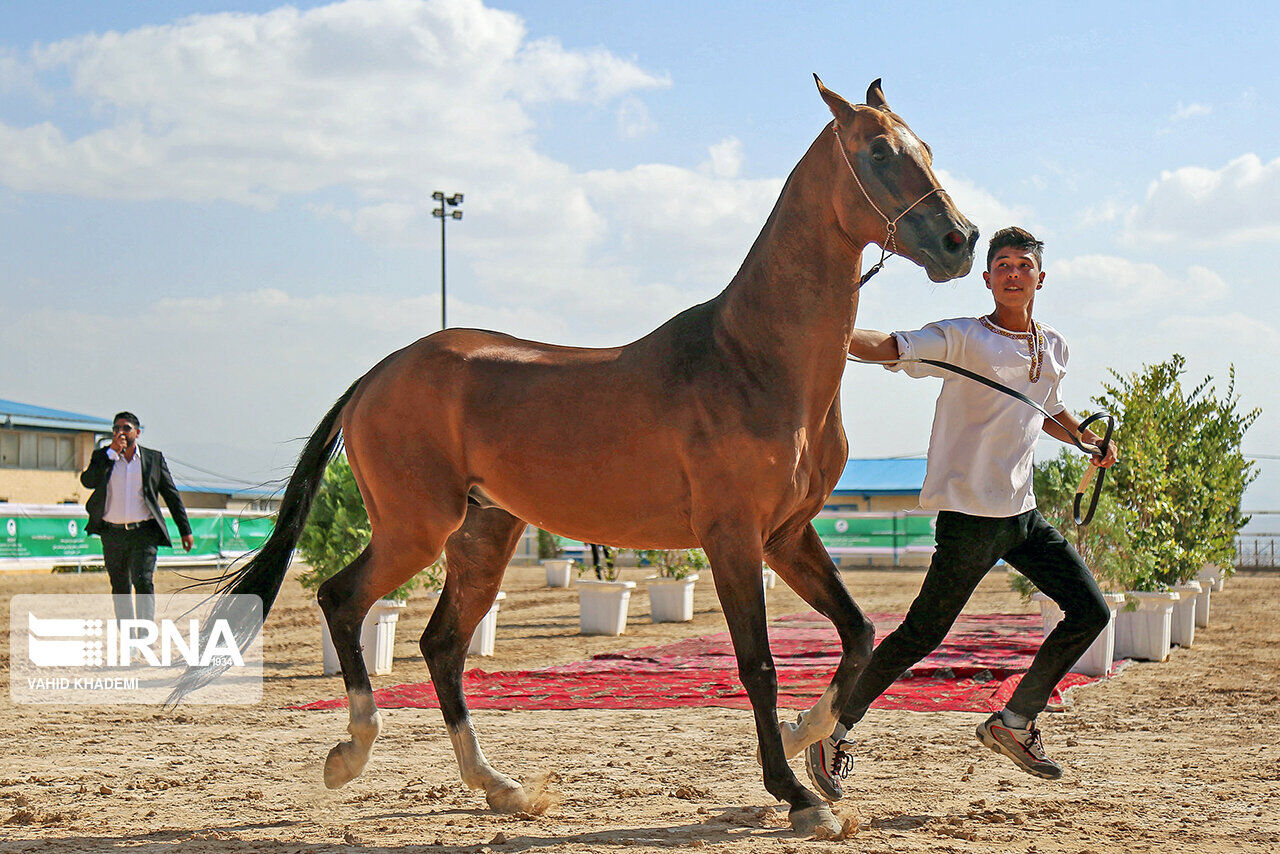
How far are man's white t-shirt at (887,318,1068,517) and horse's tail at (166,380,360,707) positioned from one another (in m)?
2.47

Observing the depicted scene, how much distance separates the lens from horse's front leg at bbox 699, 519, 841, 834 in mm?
3854

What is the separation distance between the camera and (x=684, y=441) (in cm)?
402

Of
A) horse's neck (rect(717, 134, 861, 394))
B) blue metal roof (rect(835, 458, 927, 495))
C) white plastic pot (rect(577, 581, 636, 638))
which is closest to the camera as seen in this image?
horse's neck (rect(717, 134, 861, 394))

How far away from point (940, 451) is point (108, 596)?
47.6 feet

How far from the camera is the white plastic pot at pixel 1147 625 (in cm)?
980

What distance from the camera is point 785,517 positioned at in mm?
3986

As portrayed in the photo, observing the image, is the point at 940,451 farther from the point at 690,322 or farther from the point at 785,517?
the point at 690,322

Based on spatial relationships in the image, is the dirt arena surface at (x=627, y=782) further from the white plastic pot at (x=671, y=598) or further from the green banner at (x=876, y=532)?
the green banner at (x=876, y=532)

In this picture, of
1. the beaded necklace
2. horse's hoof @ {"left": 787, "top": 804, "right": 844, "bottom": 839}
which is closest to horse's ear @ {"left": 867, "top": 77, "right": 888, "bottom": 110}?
the beaded necklace

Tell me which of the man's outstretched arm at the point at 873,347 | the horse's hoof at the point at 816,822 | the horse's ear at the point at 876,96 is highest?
the horse's ear at the point at 876,96

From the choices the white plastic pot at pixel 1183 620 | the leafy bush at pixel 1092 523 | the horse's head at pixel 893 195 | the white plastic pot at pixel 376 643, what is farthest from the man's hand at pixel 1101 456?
the white plastic pot at pixel 1183 620

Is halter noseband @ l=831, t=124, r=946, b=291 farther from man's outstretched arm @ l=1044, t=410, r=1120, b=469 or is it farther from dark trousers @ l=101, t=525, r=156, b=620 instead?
dark trousers @ l=101, t=525, r=156, b=620

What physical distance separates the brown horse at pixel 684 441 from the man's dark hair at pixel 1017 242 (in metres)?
0.63

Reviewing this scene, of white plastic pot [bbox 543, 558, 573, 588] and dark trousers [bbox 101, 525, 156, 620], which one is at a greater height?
dark trousers [bbox 101, 525, 156, 620]
